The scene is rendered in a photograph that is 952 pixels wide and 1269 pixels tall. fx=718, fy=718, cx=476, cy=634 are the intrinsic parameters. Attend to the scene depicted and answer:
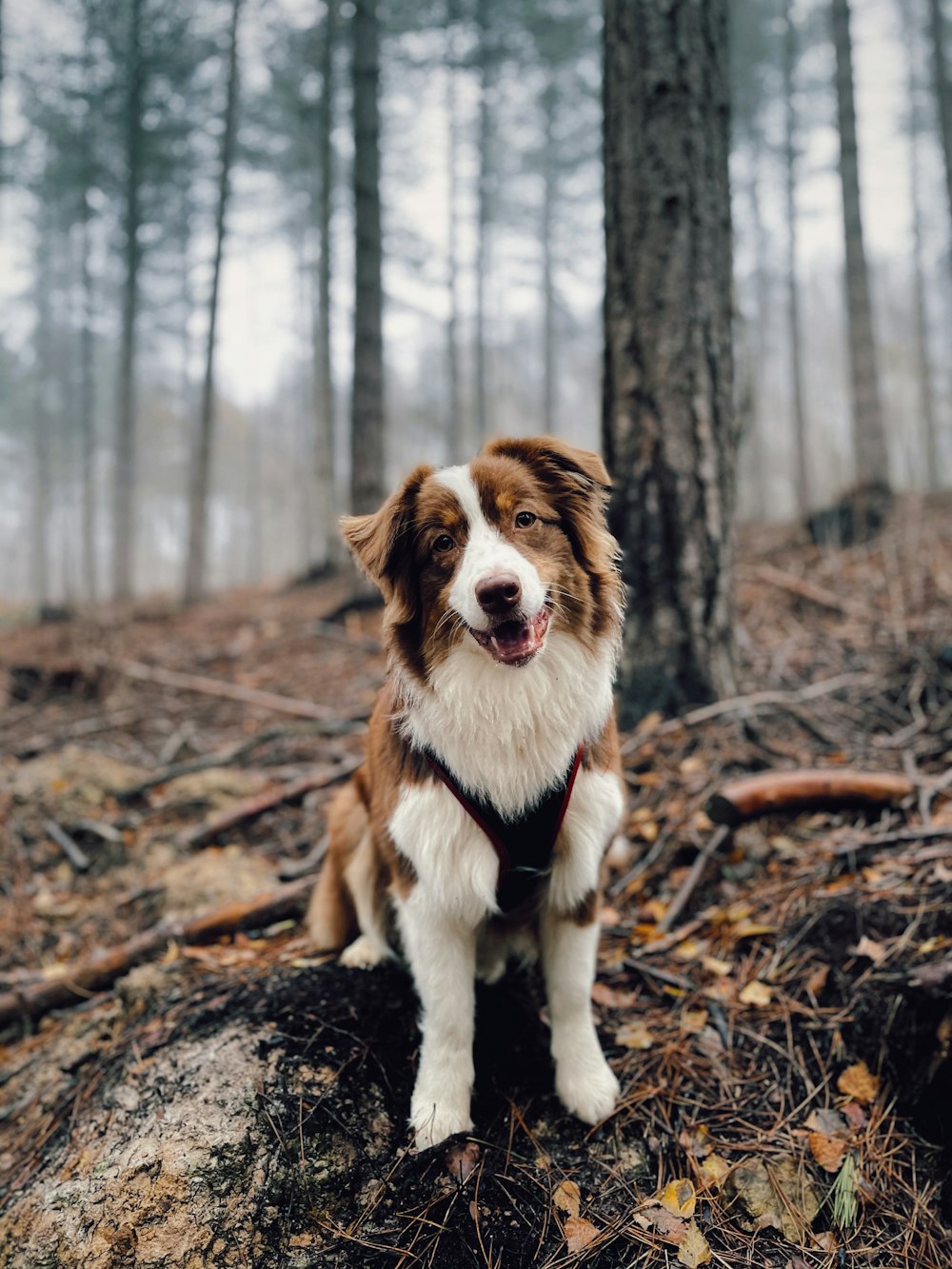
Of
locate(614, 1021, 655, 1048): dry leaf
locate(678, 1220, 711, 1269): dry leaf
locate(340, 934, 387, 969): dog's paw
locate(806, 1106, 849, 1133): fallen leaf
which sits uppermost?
locate(340, 934, 387, 969): dog's paw

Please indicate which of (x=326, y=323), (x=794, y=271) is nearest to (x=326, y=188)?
(x=326, y=323)

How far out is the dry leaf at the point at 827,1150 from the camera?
2.11 meters

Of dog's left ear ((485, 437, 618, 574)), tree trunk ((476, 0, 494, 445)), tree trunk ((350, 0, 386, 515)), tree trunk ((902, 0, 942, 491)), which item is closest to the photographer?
dog's left ear ((485, 437, 618, 574))

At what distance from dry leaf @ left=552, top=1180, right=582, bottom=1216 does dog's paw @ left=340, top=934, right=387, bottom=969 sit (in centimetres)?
100

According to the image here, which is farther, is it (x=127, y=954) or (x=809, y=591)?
(x=809, y=591)

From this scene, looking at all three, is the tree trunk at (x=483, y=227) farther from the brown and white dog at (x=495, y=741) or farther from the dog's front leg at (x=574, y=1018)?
the dog's front leg at (x=574, y=1018)

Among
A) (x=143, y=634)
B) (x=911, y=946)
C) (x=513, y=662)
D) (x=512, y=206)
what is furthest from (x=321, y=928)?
(x=512, y=206)

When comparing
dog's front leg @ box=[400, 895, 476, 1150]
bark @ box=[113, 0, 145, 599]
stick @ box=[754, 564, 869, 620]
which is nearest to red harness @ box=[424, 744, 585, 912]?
dog's front leg @ box=[400, 895, 476, 1150]

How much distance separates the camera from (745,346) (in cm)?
437

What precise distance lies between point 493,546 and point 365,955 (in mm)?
1720

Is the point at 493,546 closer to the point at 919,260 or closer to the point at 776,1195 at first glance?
the point at 776,1195

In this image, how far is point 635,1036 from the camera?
2.64m

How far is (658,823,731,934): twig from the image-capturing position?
3137mm

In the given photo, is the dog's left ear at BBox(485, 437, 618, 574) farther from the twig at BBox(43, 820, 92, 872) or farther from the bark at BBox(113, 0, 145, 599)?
the bark at BBox(113, 0, 145, 599)
